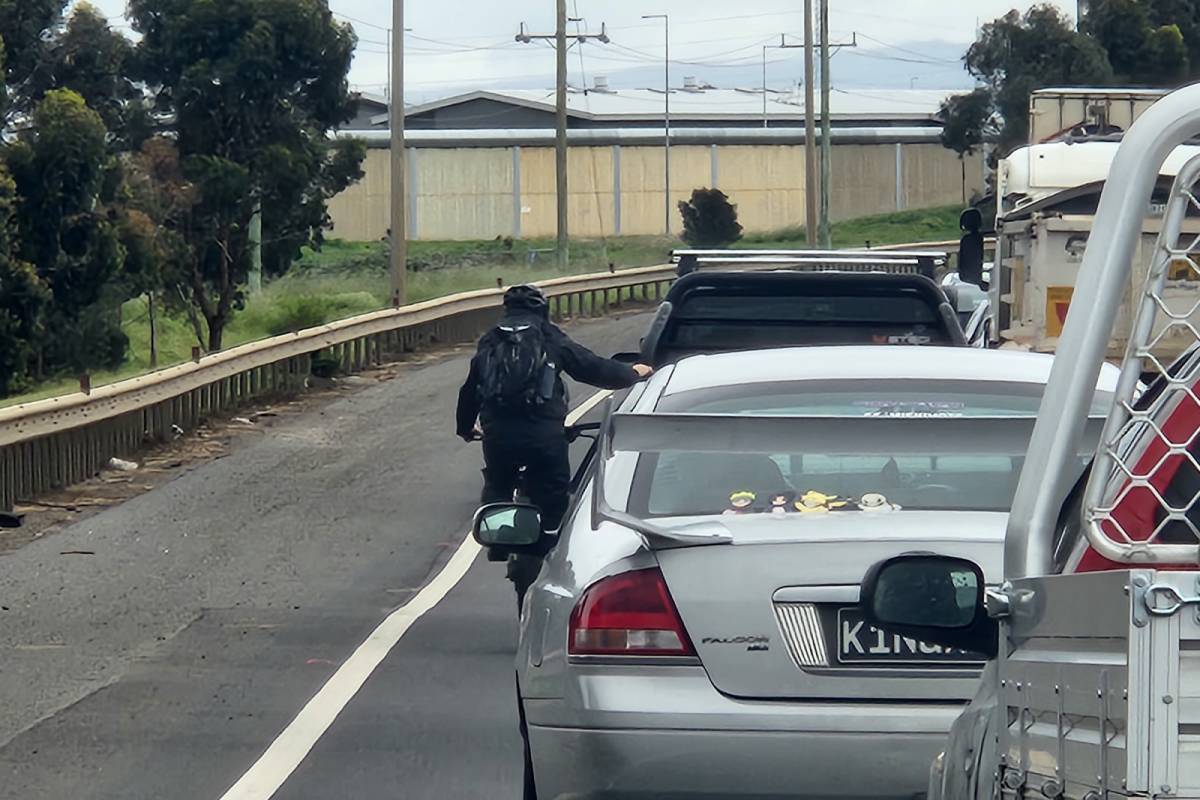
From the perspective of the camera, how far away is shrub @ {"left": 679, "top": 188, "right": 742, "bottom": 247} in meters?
66.3

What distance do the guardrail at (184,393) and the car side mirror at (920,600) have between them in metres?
10.7

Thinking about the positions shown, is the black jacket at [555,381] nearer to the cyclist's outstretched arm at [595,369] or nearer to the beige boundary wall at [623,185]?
the cyclist's outstretched arm at [595,369]

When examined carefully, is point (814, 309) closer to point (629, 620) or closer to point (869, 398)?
point (869, 398)

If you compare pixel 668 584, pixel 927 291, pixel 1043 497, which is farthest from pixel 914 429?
pixel 927 291

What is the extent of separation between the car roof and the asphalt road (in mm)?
1679

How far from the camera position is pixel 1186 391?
2633 mm

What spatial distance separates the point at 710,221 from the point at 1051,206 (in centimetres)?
5099

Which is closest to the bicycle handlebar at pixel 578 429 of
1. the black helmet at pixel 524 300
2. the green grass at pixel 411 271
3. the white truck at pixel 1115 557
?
the black helmet at pixel 524 300

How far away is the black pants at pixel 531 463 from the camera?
9.68 metres

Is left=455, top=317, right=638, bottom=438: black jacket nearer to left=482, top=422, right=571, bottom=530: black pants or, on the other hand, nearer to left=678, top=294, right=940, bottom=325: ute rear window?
left=482, top=422, right=571, bottom=530: black pants

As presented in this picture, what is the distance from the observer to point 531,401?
9.62 metres

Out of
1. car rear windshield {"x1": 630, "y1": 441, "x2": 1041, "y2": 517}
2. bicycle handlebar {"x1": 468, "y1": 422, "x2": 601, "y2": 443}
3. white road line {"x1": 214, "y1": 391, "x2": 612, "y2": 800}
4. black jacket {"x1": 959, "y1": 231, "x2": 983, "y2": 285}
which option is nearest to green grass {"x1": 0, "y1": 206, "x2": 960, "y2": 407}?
white road line {"x1": 214, "y1": 391, "x2": 612, "y2": 800}

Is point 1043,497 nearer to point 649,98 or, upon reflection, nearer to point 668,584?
point 668,584

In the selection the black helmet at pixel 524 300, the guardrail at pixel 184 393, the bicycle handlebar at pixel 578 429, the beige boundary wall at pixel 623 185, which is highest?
the beige boundary wall at pixel 623 185
